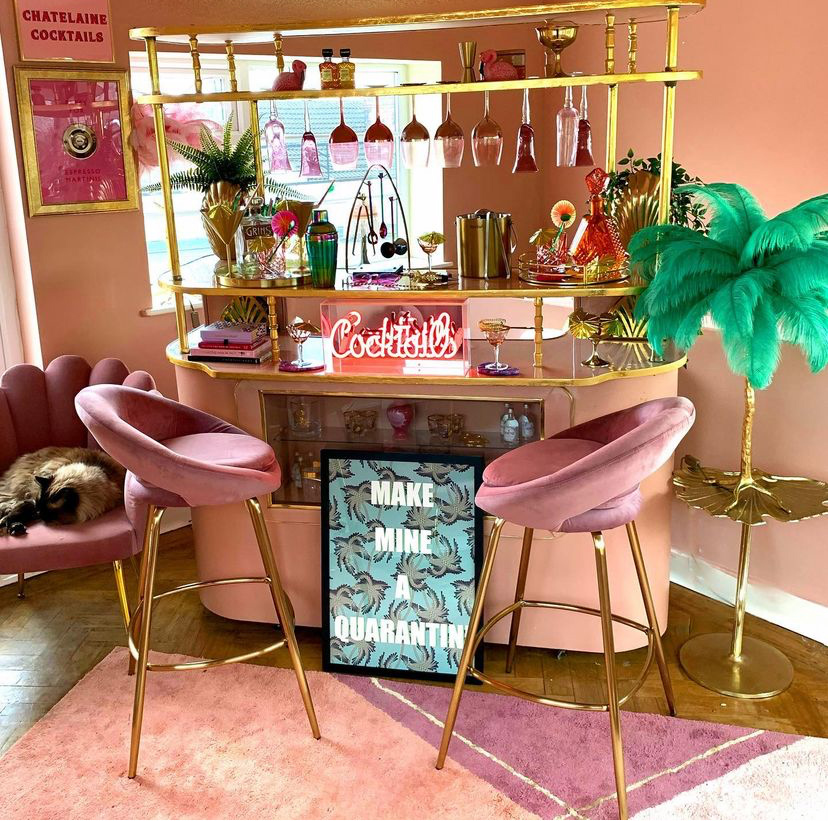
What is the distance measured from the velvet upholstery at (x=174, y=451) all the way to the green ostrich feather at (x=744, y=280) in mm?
1170

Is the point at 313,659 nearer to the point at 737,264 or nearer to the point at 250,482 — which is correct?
the point at 250,482

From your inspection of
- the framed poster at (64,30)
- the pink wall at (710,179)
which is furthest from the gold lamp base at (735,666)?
the framed poster at (64,30)

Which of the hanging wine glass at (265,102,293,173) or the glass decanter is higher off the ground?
the hanging wine glass at (265,102,293,173)

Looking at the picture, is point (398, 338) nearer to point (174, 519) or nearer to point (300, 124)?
point (174, 519)

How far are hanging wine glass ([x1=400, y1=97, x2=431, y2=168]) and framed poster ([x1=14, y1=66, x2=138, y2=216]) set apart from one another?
1.43 meters

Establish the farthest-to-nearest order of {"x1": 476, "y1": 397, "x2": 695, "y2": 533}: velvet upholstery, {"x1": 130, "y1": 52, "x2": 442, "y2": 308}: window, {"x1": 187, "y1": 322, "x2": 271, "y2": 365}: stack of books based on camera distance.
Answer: {"x1": 130, "y1": 52, "x2": 442, "y2": 308}: window → {"x1": 187, "y1": 322, "x2": 271, "y2": 365}: stack of books → {"x1": 476, "y1": 397, "x2": 695, "y2": 533}: velvet upholstery

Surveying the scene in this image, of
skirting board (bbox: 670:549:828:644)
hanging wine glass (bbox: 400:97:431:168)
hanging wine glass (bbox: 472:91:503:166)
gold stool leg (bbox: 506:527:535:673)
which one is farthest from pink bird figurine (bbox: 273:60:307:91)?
skirting board (bbox: 670:549:828:644)

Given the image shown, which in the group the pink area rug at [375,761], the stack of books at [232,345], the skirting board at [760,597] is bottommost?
the pink area rug at [375,761]

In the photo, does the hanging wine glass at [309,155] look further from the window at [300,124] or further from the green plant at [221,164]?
the window at [300,124]

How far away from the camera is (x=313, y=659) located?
3061mm

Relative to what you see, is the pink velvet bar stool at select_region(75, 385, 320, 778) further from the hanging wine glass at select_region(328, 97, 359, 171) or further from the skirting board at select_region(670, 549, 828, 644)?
Result: the skirting board at select_region(670, 549, 828, 644)

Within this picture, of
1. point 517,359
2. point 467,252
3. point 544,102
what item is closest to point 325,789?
point 517,359

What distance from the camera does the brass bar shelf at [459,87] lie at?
2500 mm

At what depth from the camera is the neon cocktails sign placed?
277cm
